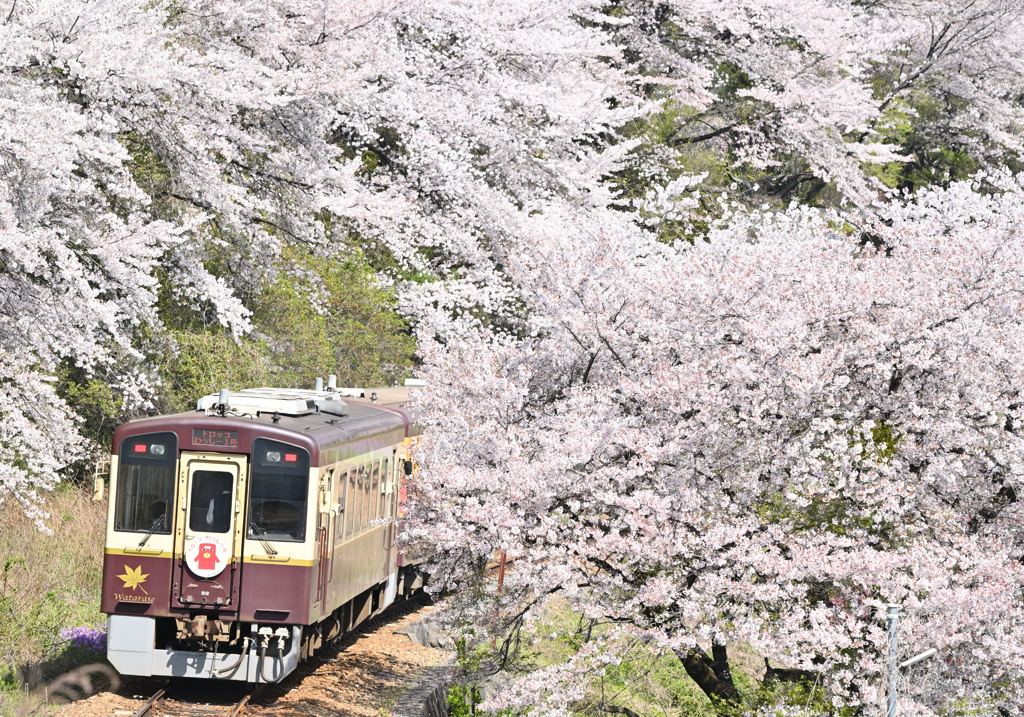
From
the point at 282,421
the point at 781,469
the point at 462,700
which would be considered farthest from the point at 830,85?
the point at 462,700

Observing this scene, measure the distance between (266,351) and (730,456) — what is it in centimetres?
954

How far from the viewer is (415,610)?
15.3 metres

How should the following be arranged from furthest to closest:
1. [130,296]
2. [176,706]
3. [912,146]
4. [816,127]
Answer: [912,146] < [816,127] < [130,296] < [176,706]

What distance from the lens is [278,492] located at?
954cm

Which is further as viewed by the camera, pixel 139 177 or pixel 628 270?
pixel 139 177

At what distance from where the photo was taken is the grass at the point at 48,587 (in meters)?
9.55

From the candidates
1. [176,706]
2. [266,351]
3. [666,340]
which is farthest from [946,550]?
[266,351]

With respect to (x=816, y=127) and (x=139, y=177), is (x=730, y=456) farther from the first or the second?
(x=816, y=127)

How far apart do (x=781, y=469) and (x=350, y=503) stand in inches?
173

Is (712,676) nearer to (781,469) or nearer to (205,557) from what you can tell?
(781,469)

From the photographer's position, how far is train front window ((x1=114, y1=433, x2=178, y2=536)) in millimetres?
9461

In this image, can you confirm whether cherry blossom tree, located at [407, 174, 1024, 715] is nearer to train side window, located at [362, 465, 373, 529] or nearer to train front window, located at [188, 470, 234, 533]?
train front window, located at [188, 470, 234, 533]

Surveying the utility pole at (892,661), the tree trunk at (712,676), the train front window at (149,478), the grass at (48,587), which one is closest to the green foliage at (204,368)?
the grass at (48,587)

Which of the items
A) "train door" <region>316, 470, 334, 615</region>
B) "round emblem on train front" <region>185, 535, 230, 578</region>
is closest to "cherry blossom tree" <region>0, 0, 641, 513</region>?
"round emblem on train front" <region>185, 535, 230, 578</region>
